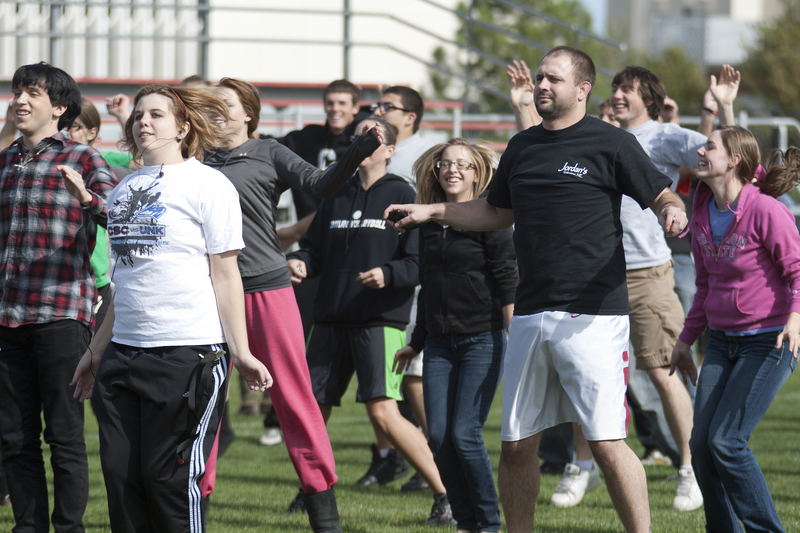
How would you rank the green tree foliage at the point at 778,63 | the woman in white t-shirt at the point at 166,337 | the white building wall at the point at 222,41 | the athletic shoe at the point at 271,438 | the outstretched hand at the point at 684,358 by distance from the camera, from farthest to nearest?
the green tree foliage at the point at 778,63 → the white building wall at the point at 222,41 → the athletic shoe at the point at 271,438 → the outstretched hand at the point at 684,358 → the woman in white t-shirt at the point at 166,337

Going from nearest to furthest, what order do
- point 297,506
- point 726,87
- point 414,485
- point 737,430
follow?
point 737,430 → point 297,506 → point 726,87 → point 414,485

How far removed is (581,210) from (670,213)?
1.23 feet

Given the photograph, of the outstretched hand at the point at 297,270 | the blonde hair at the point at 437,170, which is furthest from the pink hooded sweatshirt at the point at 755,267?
the outstretched hand at the point at 297,270

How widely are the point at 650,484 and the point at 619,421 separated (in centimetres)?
239

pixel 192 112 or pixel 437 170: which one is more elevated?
pixel 192 112

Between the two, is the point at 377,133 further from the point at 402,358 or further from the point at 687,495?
the point at 687,495

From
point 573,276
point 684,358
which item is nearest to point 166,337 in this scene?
point 573,276

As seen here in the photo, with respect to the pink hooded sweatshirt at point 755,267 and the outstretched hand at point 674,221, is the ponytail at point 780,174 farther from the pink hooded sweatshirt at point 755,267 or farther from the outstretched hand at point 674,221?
the outstretched hand at point 674,221

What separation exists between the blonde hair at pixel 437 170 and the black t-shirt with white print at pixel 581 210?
0.99 meters

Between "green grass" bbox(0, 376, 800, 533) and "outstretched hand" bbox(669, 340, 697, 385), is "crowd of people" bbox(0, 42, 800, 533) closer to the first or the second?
"outstretched hand" bbox(669, 340, 697, 385)

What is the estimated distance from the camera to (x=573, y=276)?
3.97 meters

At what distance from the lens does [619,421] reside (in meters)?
3.96

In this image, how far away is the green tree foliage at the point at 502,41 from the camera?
101ft

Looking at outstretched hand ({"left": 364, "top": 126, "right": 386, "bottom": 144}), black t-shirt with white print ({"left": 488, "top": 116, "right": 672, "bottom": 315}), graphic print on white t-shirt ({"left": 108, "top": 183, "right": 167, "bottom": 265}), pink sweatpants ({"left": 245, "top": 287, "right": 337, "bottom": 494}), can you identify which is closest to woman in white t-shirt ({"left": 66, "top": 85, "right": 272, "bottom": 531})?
graphic print on white t-shirt ({"left": 108, "top": 183, "right": 167, "bottom": 265})
